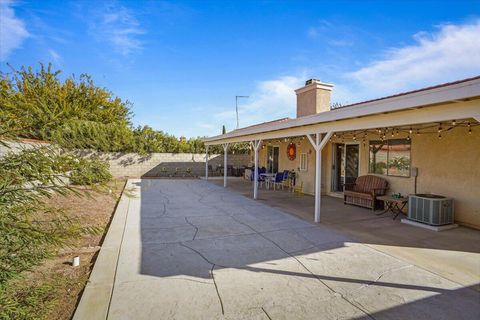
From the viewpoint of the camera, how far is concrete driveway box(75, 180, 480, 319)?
280 centimetres

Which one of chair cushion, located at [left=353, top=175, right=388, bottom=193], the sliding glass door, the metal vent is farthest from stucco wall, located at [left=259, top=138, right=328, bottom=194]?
the metal vent

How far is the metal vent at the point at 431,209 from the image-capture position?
5.86 m

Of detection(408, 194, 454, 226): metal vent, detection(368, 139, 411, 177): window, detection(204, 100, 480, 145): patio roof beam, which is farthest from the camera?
detection(368, 139, 411, 177): window

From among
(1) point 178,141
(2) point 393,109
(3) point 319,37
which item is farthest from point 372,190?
(1) point 178,141

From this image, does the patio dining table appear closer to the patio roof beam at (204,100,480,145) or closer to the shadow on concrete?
the patio roof beam at (204,100,480,145)

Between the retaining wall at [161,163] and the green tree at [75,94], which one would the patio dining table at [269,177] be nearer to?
the retaining wall at [161,163]

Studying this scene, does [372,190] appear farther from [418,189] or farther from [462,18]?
[462,18]

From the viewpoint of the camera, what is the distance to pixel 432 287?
331 cm

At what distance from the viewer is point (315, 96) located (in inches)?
464

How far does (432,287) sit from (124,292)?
380 cm

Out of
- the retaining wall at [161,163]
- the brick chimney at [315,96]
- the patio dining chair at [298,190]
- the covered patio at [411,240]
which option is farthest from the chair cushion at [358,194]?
the retaining wall at [161,163]

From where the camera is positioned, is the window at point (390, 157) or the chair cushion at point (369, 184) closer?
the window at point (390, 157)

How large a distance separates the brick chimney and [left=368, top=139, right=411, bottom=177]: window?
3809mm

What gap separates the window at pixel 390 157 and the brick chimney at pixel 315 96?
12.5 feet
